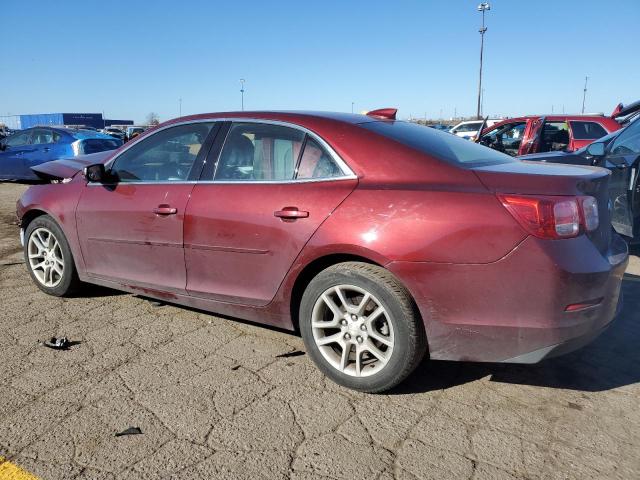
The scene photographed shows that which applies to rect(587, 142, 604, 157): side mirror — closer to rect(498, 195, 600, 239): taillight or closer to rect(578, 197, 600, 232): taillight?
rect(578, 197, 600, 232): taillight

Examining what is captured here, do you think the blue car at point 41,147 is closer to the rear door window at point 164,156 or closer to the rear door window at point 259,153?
the rear door window at point 164,156

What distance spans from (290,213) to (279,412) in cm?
108

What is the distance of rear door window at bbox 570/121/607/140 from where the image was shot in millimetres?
9969

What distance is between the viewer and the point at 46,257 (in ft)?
14.6

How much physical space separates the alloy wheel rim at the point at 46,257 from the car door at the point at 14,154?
1007 centimetres

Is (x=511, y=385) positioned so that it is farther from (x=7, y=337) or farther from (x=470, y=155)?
(x=7, y=337)

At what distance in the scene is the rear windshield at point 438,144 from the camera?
9.57ft

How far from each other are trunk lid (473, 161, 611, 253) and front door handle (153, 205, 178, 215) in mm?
1946

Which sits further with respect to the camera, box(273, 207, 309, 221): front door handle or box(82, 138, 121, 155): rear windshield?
box(82, 138, 121, 155): rear windshield

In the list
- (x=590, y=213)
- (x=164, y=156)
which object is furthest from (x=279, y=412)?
(x=164, y=156)

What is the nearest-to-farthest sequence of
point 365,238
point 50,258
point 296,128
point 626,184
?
point 365,238 < point 296,128 < point 50,258 < point 626,184

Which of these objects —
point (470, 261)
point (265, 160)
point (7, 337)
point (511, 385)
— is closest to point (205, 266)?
point (265, 160)

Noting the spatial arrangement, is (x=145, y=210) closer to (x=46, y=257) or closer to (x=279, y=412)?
(x=46, y=257)

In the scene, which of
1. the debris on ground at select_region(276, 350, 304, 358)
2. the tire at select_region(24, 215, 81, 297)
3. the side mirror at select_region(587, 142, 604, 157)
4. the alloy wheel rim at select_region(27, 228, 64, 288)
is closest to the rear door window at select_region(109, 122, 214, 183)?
the tire at select_region(24, 215, 81, 297)
